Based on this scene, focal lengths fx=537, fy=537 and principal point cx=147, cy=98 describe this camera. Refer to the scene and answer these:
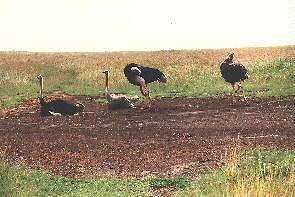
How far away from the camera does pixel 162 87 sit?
3853 centimetres

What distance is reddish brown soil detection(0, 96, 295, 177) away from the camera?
14359 millimetres

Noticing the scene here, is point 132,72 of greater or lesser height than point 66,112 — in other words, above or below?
above

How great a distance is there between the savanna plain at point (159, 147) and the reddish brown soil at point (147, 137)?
31mm

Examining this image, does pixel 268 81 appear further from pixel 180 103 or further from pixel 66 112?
pixel 66 112

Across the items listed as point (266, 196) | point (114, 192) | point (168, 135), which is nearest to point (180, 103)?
point (168, 135)

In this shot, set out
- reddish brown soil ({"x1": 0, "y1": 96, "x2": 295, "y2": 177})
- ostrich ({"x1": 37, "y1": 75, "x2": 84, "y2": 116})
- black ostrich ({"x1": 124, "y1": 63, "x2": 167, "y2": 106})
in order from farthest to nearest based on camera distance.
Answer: black ostrich ({"x1": 124, "y1": 63, "x2": 167, "y2": 106})
ostrich ({"x1": 37, "y1": 75, "x2": 84, "y2": 116})
reddish brown soil ({"x1": 0, "y1": 96, "x2": 295, "y2": 177})

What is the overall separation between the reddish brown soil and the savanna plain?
0.03 metres

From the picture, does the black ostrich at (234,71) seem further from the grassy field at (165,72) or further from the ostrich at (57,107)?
the ostrich at (57,107)

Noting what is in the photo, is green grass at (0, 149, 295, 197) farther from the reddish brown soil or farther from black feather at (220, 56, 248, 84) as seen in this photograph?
black feather at (220, 56, 248, 84)

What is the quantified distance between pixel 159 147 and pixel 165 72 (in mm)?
28235

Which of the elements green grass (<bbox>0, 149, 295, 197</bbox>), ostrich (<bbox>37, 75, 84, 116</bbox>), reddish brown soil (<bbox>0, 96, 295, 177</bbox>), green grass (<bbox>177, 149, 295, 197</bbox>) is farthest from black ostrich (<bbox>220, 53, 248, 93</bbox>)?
green grass (<bbox>0, 149, 295, 197</bbox>)

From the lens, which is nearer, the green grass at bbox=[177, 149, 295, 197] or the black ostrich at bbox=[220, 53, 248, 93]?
the green grass at bbox=[177, 149, 295, 197]

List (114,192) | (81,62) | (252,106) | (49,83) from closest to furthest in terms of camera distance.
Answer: (114,192) → (252,106) → (49,83) → (81,62)

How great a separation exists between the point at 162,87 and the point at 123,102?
1201 cm
